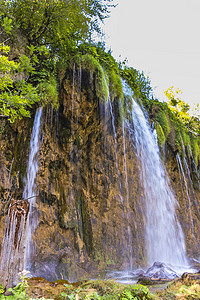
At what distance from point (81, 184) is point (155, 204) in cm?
366

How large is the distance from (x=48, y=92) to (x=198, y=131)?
10710 millimetres

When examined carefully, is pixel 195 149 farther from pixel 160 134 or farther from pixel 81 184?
pixel 81 184

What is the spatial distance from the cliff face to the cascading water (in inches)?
13.8

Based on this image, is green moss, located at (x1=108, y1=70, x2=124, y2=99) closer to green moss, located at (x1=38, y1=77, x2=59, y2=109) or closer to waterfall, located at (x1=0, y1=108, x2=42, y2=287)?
green moss, located at (x1=38, y1=77, x2=59, y2=109)

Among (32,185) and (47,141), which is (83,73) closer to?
(47,141)

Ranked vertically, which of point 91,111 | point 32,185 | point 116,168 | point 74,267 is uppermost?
point 91,111

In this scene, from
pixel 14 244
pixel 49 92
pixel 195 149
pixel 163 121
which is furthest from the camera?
pixel 195 149

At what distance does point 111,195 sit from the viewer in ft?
29.0

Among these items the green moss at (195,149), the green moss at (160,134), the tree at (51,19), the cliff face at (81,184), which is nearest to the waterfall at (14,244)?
the cliff face at (81,184)

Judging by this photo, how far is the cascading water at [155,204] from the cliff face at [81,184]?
35cm

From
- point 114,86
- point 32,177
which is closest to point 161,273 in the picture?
point 32,177

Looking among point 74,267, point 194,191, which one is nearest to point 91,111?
point 74,267

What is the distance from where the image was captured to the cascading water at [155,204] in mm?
9523

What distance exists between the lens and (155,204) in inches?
393
